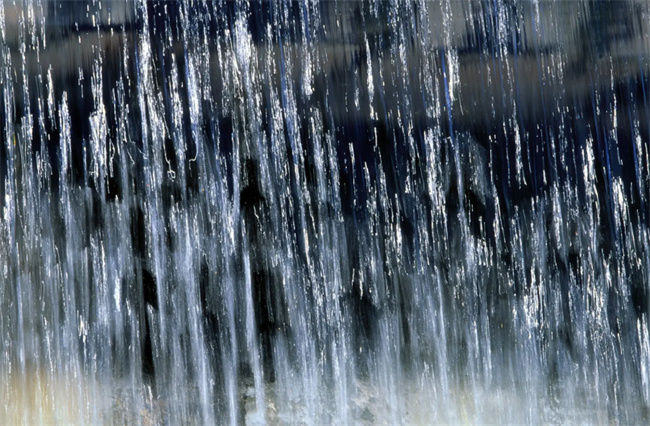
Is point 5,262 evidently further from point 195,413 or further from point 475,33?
point 475,33

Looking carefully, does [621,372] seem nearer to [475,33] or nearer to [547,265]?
[547,265]

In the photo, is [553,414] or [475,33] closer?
[553,414]

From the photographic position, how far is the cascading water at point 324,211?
17.2 feet

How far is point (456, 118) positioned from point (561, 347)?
4.65 feet

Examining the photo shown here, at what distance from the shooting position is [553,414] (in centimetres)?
518

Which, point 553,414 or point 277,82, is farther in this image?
point 277,82

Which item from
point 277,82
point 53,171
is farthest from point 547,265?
point 53,171

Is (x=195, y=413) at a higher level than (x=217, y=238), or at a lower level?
lower

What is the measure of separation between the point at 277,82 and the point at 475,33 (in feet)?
3.94

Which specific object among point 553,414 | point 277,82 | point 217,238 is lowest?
point 553,414

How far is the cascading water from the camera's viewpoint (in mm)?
5246

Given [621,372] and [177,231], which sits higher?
[177,231]

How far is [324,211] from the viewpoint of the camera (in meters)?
5.40

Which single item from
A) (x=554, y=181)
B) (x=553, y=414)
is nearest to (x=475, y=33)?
(x=554, y=181)
